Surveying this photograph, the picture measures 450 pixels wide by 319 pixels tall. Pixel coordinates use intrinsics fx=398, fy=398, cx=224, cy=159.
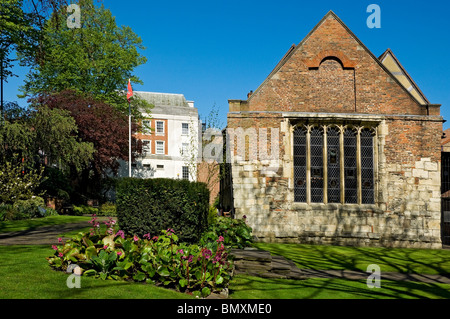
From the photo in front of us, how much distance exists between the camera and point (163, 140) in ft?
182

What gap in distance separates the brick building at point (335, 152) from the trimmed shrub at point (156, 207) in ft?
21.5

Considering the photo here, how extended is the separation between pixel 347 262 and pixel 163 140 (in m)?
44.1

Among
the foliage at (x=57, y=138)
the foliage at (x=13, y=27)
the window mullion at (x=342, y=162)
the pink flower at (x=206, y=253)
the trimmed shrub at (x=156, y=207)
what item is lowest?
the pink flower at (x=206, y=253)

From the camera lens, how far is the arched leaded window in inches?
682

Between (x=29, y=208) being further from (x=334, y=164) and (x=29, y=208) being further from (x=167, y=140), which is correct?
(x=167, y=140)

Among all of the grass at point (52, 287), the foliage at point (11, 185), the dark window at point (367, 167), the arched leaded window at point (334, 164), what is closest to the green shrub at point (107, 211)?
the foliage at point (11, 185)

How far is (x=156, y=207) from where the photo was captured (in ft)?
33.4

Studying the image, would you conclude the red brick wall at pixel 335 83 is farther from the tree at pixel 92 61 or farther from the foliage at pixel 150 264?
the tree at pixel 92 61

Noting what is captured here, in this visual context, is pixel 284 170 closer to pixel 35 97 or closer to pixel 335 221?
pixel 335 221

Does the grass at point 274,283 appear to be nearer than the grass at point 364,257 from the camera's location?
Yes

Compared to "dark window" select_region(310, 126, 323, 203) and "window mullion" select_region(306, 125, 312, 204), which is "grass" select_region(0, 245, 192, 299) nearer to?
"window mullion" select_region(306, 125, 312, 204)

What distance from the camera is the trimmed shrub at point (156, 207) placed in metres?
10.2

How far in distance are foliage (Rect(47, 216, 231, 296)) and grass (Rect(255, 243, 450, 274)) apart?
5.30 m
